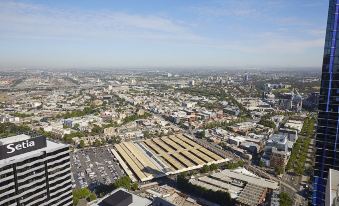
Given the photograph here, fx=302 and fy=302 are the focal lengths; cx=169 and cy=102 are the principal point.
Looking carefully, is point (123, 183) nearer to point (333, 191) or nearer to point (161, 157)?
point (161, 157)

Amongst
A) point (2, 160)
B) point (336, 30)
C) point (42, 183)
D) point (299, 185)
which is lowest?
point (299, 185)

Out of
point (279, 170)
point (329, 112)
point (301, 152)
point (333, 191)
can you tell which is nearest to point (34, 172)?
point (333, 191)

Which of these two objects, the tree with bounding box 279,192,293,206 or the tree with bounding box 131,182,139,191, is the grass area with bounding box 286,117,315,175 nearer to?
the tree with bounding box 279,192,293,206

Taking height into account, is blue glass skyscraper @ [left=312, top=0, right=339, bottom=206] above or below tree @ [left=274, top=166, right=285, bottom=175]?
above

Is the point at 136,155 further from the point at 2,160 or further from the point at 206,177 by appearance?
the point at 2,160

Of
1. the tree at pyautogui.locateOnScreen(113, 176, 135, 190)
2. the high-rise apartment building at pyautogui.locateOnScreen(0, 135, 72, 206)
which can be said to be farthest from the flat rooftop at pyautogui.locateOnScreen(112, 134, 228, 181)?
the high-rise apartment building at pyautogui.locateOnScreen(0, 135, 72, 206)

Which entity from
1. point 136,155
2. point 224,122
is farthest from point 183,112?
point 136,155
